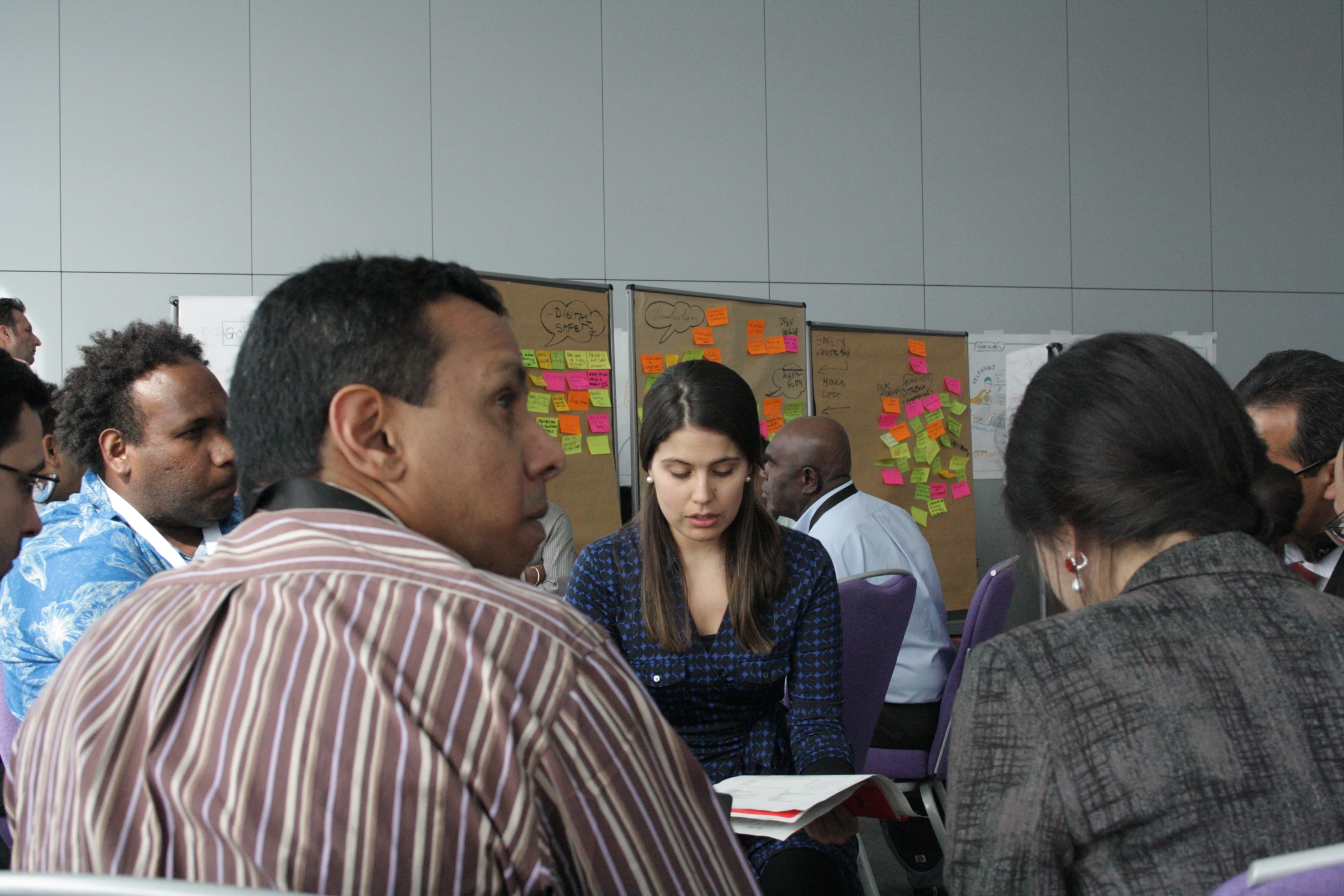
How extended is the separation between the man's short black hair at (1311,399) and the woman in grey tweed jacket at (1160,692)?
3.22ft

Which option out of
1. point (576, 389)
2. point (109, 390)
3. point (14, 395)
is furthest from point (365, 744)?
point (576, 389)

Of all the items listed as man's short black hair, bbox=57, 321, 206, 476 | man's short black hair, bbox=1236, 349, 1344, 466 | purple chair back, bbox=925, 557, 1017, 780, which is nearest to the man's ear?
man's short black hair, bbox=57, 321, 206, 476

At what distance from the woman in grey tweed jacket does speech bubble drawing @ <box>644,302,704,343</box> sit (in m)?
3.29

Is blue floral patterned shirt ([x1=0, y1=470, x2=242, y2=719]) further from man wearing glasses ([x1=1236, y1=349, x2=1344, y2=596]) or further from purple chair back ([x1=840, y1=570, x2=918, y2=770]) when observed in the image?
man wearing glasses ([x1=1236, y1=349, x2=1344, y2=596])

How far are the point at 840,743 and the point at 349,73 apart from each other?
439 centimetres

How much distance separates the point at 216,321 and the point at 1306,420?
4.29 meters

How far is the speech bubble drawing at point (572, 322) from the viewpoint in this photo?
4.04 meters

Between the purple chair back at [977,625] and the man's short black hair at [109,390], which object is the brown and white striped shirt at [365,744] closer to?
the man's short black hair at [109,390]

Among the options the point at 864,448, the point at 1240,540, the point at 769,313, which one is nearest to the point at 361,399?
the point at 1240,540

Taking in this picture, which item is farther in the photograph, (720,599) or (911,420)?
(911,420)

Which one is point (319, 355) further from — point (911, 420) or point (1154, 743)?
point (911, 420)

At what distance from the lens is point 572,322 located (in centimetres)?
411

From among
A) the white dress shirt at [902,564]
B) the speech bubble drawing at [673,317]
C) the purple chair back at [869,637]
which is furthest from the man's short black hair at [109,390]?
the speech bubble drawing at [673,317]

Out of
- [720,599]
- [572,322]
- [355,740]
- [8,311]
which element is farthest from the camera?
[572,322]
